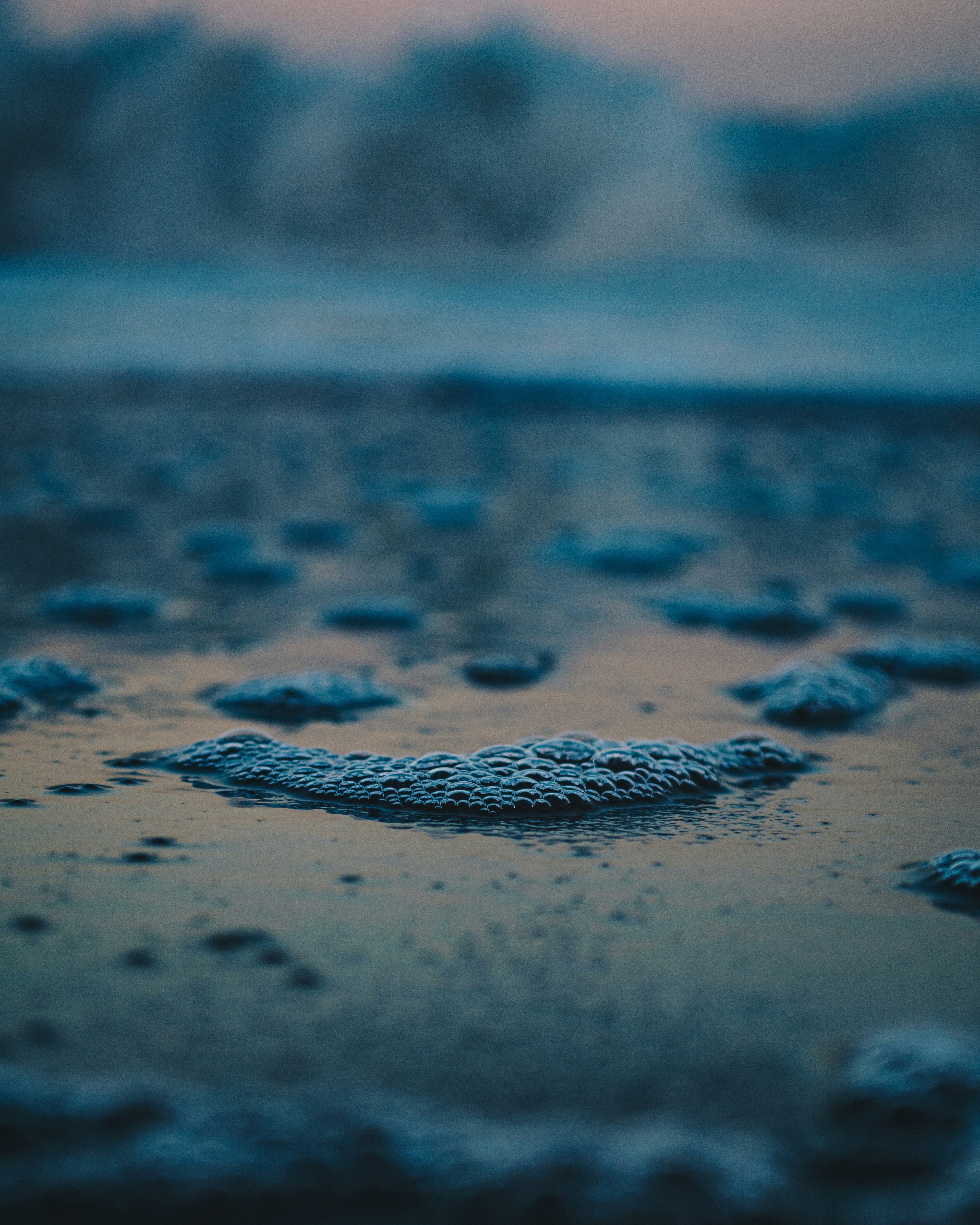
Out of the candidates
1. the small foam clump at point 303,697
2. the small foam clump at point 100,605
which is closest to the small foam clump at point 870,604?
the small foam clump at point 303,697

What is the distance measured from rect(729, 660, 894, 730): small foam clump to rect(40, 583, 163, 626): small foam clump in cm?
134

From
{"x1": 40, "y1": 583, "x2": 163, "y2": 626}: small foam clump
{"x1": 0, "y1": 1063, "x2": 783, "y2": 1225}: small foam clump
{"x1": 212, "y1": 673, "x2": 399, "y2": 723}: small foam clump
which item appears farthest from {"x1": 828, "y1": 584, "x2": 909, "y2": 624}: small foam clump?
{"x1": 0, "y1": 1063, "x2": 783, "y2": 1225}: small foam clump

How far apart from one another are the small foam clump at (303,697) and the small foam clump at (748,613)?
2.90 feet

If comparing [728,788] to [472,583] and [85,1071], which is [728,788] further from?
[472,583]

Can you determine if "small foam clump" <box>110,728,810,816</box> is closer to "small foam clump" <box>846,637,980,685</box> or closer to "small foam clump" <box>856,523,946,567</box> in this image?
"small foam clump" <box>846,637,980,685</box>

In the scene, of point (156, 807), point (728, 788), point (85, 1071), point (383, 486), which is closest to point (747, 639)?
point (728, 788)

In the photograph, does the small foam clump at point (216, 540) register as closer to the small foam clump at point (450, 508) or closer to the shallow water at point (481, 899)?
the shallow water at point (481, 899)

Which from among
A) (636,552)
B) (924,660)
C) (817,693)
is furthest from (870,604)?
(817,693)

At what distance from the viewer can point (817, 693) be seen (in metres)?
1.99

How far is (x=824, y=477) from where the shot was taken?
5082 millimetres

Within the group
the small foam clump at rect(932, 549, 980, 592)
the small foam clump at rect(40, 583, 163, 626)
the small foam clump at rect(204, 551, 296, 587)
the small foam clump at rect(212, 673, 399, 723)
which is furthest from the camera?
the small foam clump at rect(932, 549, 980, 592)

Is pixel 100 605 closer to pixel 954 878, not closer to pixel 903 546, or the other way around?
pixel 954 878

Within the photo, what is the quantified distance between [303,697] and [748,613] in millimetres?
1166

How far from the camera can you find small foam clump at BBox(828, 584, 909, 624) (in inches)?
105
